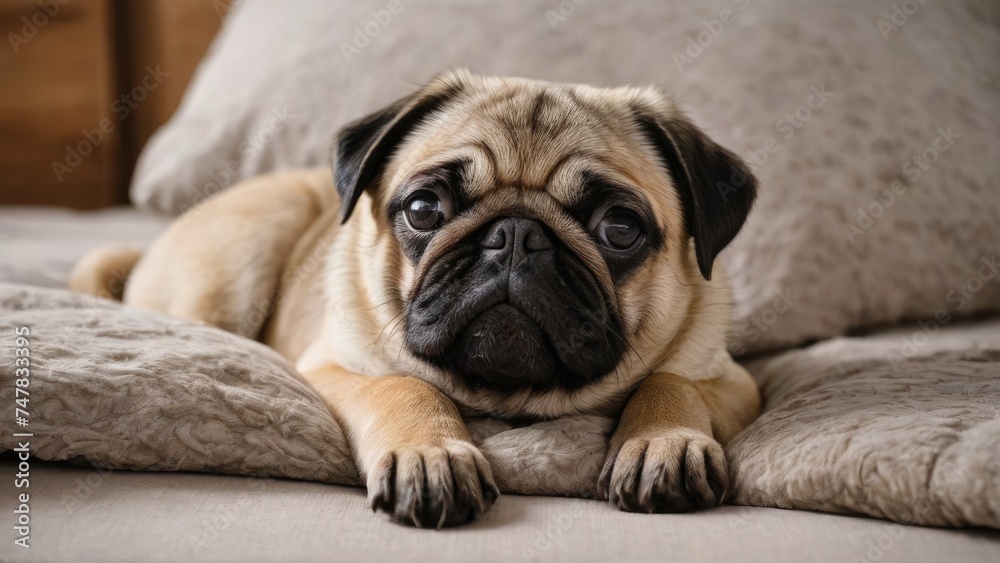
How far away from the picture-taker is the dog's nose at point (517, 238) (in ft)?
6.07

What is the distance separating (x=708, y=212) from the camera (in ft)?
6.75

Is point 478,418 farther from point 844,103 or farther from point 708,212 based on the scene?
point 844,103

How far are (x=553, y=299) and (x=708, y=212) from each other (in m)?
0.51

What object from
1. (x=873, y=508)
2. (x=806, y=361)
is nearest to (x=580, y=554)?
(x=873, y=508)

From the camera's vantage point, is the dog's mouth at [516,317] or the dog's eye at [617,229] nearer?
the dog's mouth at [516,317]
